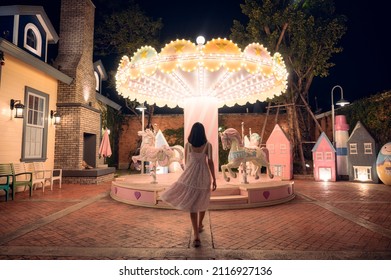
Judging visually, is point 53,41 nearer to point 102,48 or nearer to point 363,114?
point 102,48

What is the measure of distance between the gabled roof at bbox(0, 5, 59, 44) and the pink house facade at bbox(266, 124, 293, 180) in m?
13.0

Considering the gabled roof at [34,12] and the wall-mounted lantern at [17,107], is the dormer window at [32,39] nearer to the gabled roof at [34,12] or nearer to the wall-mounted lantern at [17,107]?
the gabled roof at [34,12]

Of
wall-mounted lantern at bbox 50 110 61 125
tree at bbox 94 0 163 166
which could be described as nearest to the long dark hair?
wall-mounted lantern at bbox 50 110 61 125

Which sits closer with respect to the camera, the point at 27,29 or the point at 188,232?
the point at 188,232

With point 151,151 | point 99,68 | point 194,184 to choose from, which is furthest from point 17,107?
point 99,68

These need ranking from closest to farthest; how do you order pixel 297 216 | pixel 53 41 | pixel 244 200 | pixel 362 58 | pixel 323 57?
pixel 297 216
pixel 244 200
pixel 53 41
pixel 323 57
pixel 362 58

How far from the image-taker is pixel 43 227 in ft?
15.8

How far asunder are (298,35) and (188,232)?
1523cm

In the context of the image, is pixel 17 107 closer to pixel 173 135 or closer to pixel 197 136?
pixel 197 136

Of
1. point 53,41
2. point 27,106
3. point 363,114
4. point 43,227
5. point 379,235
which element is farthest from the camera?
point 363,114

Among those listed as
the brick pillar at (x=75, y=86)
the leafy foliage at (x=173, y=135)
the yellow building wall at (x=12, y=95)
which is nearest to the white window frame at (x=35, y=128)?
the yellow building wall at (x=12, y=95)

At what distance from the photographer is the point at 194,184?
3.98 meters

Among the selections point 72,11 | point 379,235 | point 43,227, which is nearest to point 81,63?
point 72,11

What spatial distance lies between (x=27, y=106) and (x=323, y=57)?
55.2ft
